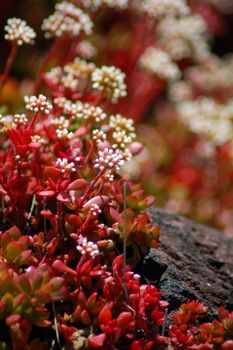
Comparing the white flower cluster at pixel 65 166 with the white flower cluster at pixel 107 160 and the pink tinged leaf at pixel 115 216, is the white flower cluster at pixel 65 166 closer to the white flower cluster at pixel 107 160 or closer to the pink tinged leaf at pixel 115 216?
the white flower cluster at pixel 107 160

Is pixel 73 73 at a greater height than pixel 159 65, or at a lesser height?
lesser

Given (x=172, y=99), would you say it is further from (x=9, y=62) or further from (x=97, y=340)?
(x=97, y=340)

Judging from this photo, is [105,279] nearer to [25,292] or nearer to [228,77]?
[25,292]

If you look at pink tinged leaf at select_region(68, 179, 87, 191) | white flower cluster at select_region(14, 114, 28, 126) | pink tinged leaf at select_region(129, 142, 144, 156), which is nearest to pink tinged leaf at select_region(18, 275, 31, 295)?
pink tinged leaf at select_region(68, 179, 87, 191)

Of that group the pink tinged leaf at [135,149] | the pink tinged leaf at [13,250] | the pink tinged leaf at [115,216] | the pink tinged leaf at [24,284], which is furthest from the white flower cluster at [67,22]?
the pink tinged leaf at [24,284]

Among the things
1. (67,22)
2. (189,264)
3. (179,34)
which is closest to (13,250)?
(189,264)

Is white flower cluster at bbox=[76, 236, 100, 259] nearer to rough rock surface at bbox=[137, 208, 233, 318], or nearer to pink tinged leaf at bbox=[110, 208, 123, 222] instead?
pink tinged leaf at bbox=[110, 208, 123, 222]
